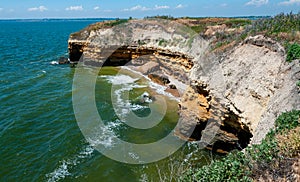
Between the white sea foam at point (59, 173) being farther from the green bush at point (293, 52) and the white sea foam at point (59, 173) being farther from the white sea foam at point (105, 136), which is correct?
the green bush at point (293, 52)

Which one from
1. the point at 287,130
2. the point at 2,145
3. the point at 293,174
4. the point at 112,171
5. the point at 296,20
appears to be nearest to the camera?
the point at 293,174

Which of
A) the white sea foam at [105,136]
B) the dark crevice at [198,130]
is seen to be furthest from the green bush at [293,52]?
the white sea foam at [105,136]

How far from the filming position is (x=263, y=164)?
8.36 meters

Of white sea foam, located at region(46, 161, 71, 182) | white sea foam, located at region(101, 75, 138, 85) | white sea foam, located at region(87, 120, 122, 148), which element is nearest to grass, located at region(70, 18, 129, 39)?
white sea foam, located at region(101, 75, 138, 85)

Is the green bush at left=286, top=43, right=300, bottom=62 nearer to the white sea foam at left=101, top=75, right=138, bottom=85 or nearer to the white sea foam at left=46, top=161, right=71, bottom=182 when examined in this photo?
the white sea foam at left=46, top=161, right=71, bottom=182

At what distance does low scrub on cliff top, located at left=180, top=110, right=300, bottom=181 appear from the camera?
8.04 metres

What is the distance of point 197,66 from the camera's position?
71.8 feet

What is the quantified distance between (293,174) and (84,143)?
17609mm

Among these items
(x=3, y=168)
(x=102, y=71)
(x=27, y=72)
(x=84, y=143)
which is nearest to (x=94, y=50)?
(x=102, y=71)

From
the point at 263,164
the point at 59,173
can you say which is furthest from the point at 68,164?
the point at 263,164

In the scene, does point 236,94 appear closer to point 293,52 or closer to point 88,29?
point 293,52

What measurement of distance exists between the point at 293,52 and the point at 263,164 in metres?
9.05

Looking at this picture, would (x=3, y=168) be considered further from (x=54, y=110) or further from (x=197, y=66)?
(x=197, y=66)

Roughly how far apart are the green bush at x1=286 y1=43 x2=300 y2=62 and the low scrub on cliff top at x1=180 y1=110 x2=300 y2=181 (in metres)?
6.50
